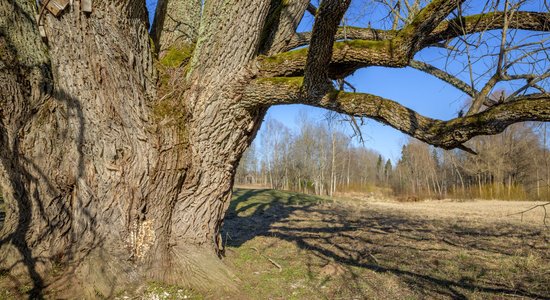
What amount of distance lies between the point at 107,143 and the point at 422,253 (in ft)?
16.9

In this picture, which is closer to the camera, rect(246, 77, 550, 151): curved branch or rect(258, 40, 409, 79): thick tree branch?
rect(246, 77, 550, 151): curved branch

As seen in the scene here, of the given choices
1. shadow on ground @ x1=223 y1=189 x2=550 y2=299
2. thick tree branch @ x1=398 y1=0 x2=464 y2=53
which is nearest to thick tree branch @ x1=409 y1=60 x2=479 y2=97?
thick tree branch @ x1=398 y1=0 x2=464 y2=53

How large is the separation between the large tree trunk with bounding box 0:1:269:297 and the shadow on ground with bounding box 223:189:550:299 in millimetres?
2073

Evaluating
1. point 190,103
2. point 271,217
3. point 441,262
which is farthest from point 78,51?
point 271,217

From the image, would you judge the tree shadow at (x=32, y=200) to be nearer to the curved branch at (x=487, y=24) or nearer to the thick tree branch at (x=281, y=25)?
the thick tree branch at (x=281, y=25)

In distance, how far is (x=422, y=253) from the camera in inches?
215

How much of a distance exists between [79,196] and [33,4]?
2.27 m

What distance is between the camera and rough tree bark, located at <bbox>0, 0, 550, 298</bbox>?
10.3ft

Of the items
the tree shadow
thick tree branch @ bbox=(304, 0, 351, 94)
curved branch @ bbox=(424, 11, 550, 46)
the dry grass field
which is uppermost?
curved branch @ bbox=(424, 11, 550, 46)

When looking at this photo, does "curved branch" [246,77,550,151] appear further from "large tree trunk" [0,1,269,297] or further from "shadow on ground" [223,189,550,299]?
"shadow on ground" [223,189,550,299]

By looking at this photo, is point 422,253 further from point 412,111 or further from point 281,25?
point 281,25

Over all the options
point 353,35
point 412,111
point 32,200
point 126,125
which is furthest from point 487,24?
point 32,200

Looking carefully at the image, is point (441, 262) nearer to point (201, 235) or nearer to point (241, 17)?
point (201, 235)

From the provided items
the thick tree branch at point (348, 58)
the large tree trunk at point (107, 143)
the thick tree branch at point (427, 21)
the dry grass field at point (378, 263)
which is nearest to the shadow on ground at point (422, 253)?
the dry grass field at point (378, 263)
